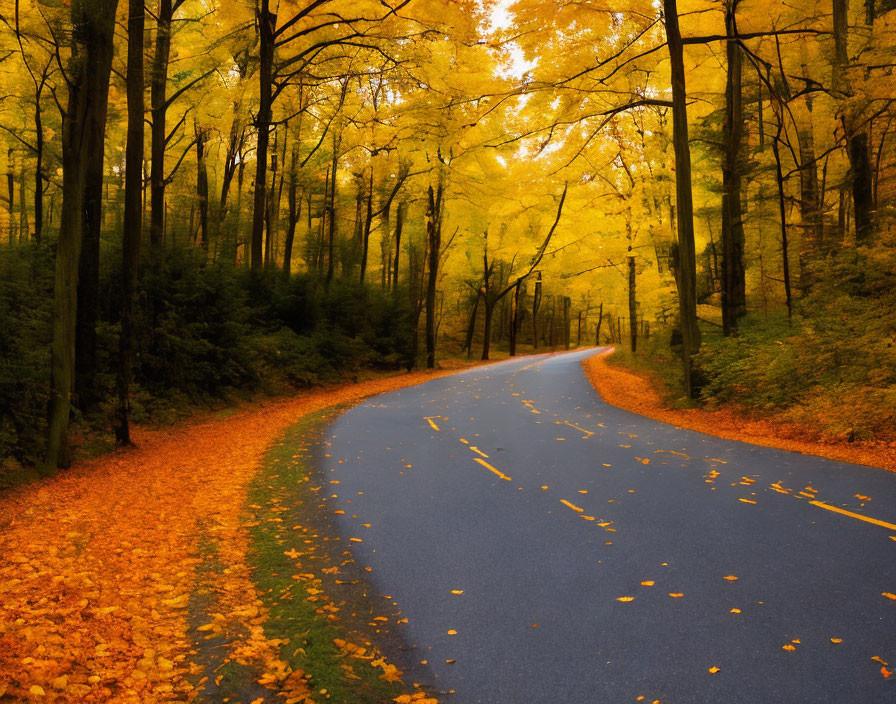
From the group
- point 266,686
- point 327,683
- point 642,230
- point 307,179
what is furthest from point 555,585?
point 307,179

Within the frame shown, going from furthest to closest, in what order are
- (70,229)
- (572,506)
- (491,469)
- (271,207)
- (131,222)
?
(271,207) → (131,222) → (491,469) → (70,229) → (572,506)

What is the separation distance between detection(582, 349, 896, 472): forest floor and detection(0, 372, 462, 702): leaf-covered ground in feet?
25.7

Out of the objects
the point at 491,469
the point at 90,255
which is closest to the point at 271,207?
the point at 90,255

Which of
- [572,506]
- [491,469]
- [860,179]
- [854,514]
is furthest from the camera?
[860,179]

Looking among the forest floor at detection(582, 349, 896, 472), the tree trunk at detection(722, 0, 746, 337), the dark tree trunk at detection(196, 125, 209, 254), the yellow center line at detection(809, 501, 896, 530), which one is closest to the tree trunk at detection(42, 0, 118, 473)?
the yellow center line at detection(809, 501, 896, 530)

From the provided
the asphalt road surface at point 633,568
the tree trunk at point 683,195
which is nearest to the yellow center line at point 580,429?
the asphalt road surface at point 633,568

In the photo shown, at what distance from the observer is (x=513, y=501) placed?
672cm

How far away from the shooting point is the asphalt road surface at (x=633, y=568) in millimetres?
3271

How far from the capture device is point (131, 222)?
406 inches

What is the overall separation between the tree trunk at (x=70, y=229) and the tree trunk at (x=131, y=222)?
56.1 inches

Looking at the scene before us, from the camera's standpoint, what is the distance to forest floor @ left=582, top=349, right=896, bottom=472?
8616 millimetres

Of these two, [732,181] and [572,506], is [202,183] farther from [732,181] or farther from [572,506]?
[572,506]

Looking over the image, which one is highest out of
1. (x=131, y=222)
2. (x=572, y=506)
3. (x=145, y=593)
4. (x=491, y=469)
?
(x=131, y=222)

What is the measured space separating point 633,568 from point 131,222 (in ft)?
32.7
